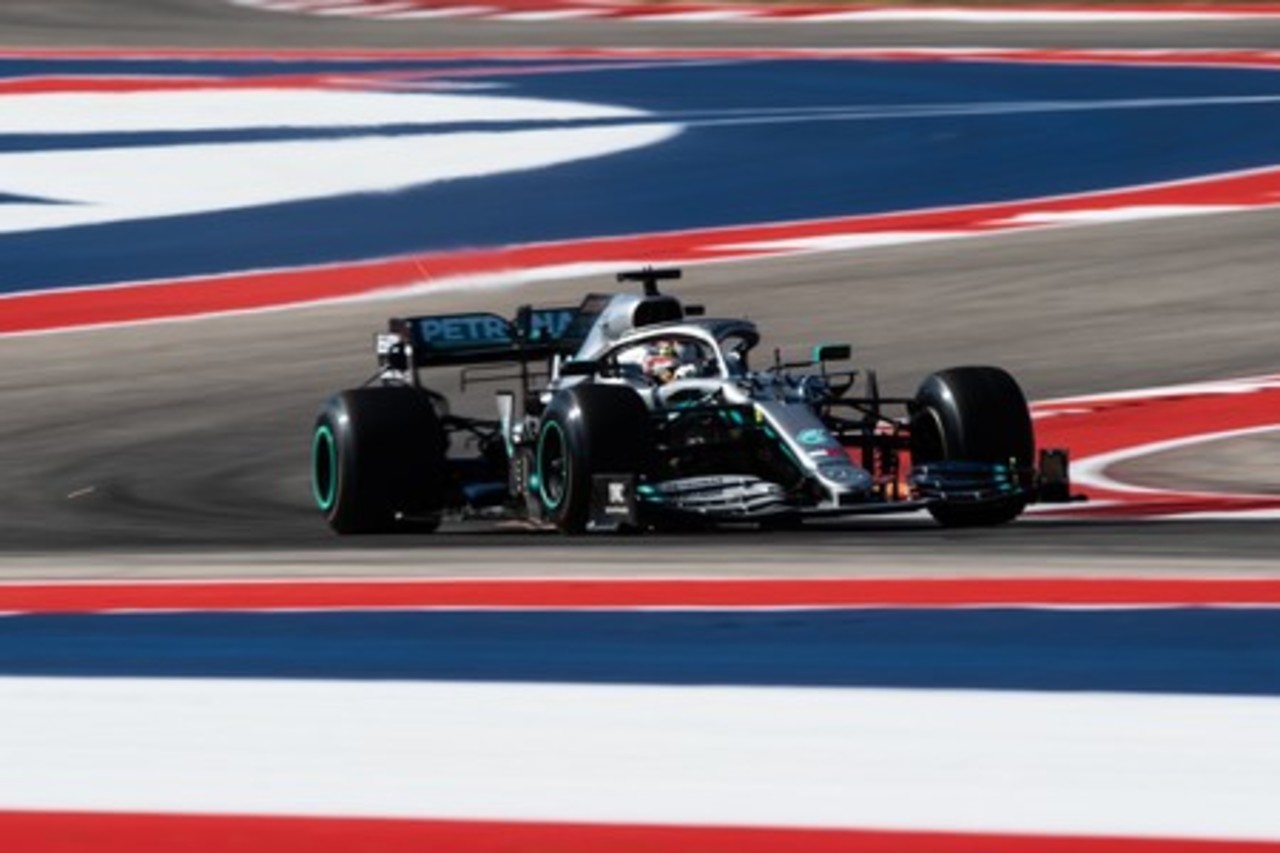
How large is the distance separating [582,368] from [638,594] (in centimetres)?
370

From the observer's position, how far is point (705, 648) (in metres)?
9.52

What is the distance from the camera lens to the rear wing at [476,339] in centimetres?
1535

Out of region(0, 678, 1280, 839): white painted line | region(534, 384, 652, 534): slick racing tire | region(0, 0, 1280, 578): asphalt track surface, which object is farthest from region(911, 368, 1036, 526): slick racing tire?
region(0, 678, 1280, 839): white painted line

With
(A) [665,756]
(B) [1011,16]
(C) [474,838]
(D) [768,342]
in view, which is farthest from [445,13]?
(C) [474,838]

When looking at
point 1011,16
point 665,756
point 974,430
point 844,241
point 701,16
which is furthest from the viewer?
point 701,16

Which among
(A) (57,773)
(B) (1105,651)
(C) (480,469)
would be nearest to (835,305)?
(C) (480,469)

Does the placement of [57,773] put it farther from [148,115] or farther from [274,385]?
[148,115]

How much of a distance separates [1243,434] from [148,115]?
16786 millimetres

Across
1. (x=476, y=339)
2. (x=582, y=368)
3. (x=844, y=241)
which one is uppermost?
(x=844, y=241)

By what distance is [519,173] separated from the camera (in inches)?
1108

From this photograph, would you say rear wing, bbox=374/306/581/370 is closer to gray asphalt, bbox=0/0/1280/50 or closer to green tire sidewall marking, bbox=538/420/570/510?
green tire sidewall marking, bbox=538/420/570/510

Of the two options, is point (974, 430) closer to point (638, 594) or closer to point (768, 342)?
point (638, 594)

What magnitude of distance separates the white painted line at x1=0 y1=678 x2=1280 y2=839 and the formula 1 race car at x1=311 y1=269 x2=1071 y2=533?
4284 mm

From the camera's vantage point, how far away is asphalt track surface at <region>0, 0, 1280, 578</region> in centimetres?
1220
